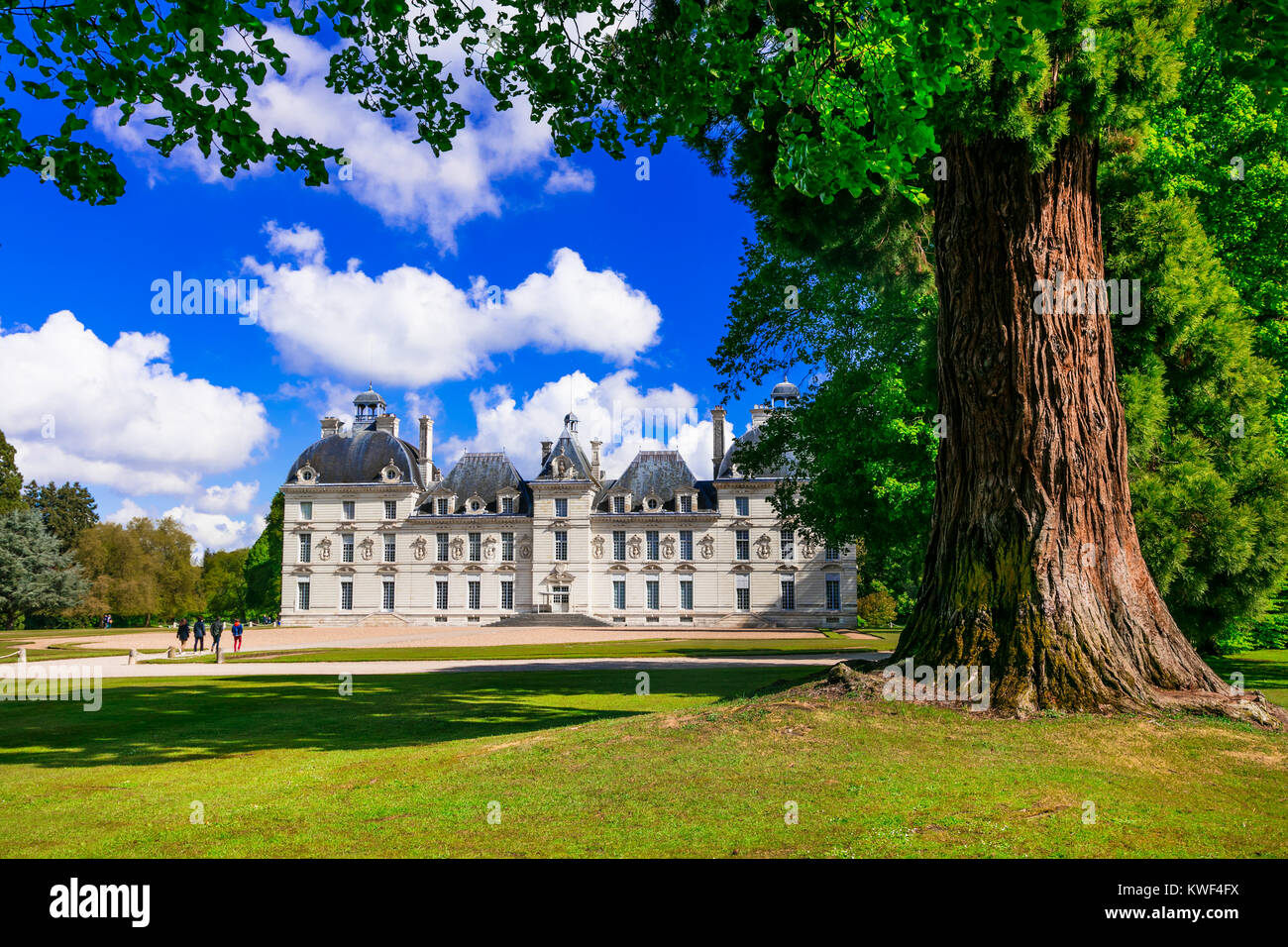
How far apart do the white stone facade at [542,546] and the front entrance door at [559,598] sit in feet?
0.42

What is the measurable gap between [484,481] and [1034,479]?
58.1 meters

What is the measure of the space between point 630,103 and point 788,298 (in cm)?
964

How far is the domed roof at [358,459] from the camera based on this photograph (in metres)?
63.3

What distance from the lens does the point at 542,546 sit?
6091 cm

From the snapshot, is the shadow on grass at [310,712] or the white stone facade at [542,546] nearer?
the shadow on grass at [310,712]

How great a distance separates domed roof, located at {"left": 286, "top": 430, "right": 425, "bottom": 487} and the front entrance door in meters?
13.7

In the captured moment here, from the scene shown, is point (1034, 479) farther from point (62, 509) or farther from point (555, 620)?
point (62, 509)

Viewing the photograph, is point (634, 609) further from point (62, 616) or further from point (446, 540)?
point (62, 616)

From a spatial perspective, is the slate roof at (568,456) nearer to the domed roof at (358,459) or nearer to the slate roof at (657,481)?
the slate roof at (657,481)

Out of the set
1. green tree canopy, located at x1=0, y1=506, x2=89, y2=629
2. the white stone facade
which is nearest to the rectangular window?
the white stone facade

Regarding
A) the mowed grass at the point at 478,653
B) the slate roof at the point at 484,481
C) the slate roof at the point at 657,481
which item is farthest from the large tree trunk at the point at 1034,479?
the slate roof at the point at 484,481

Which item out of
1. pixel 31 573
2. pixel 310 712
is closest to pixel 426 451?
pixel 31 573

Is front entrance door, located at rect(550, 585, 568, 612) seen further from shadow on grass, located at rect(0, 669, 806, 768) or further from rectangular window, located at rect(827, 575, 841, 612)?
shadow on grass, located at rect(0, 669, 806, 768)
